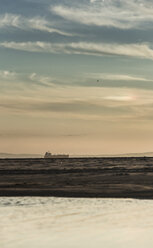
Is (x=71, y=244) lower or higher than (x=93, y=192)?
lower

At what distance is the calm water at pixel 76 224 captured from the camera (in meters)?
17.4

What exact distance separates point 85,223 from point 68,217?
2.37 metres

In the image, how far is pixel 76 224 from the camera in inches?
854

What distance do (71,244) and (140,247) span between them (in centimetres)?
277

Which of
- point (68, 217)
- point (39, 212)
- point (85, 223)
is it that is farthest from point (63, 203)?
point (85, 223)

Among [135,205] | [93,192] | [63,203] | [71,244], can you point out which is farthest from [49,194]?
[71,244]

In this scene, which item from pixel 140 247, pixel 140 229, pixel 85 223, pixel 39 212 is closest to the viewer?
pixel 140 247

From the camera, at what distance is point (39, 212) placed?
26.6m

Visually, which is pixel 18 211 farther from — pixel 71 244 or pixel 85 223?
pixel 71 244

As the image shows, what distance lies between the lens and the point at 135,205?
99.1 feet

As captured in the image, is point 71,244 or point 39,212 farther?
point 39,212

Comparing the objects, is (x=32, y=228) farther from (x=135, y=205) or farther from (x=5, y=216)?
(x=135, y=205)

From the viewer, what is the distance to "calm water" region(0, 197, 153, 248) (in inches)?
684

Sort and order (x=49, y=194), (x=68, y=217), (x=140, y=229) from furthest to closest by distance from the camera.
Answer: (x=49, y=194) < (x=68, y=217) < (x=140, y=229)
